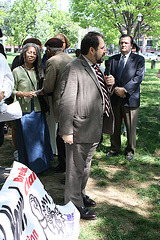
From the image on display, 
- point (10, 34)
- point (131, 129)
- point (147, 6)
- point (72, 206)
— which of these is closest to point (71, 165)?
point (72, 206)

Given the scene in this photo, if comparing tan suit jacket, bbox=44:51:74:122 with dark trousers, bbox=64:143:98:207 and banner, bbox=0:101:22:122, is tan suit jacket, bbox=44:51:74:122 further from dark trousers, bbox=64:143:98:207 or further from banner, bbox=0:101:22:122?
dark trousers, bbox=64:143:98:207

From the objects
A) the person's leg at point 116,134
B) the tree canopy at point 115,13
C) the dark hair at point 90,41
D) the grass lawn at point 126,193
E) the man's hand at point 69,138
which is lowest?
the grass lawn at point 126,193

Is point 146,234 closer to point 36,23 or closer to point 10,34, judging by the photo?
point 36,23

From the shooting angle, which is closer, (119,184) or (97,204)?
(97,204)

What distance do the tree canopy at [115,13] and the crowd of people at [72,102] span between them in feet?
58.6

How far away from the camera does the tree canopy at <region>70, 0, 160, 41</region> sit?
2141 centimetres

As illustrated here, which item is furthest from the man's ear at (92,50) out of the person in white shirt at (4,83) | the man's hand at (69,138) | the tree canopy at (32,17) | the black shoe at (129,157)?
the tree canopy at (32,17)

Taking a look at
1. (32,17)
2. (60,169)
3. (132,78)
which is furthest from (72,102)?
(32,17)

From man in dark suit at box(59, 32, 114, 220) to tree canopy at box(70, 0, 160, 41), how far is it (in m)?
19.6

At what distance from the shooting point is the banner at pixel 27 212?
1803mm

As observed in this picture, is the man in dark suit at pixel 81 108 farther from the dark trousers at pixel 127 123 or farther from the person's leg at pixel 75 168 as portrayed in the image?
the dark trousers at pixel 127 123

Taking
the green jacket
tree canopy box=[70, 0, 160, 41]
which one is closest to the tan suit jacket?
the green jacket

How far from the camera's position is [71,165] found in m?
3.09

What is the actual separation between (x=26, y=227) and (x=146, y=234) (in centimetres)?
159
